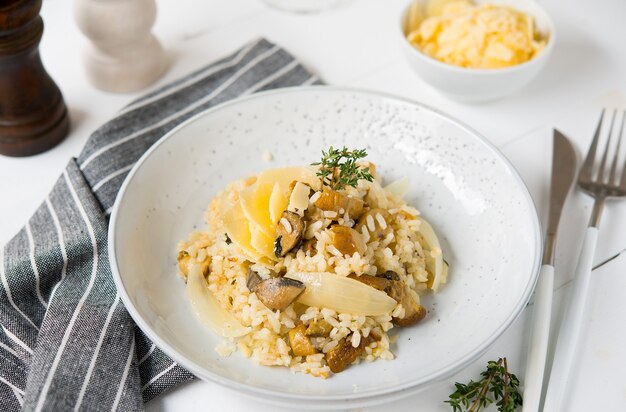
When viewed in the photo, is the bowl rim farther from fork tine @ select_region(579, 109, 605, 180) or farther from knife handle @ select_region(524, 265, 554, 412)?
knife handle @ select_region(524, 265, 554, 412)

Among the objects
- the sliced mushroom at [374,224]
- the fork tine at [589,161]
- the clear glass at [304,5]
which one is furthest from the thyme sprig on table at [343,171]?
the clear glass at [304,5]

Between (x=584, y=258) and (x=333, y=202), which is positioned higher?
(x=333, y=202)

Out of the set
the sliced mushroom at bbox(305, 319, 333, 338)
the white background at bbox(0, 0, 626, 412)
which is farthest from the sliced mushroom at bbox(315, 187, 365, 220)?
the white background at bbox(0, 0, 626, 412)

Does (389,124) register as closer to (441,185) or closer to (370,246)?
(441,185)

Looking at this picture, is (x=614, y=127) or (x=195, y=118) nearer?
(x=195, y=118)

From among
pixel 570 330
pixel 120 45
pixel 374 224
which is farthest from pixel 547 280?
pixel 120 45

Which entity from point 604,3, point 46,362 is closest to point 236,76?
point 46,362

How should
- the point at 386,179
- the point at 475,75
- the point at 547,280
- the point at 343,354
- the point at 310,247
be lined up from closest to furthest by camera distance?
the point at 343,354 < the point at 310,247 < the point at 547,280 < the point at 386,179 < the point at 475,75

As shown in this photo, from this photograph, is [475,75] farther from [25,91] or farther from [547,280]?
[25,91]
